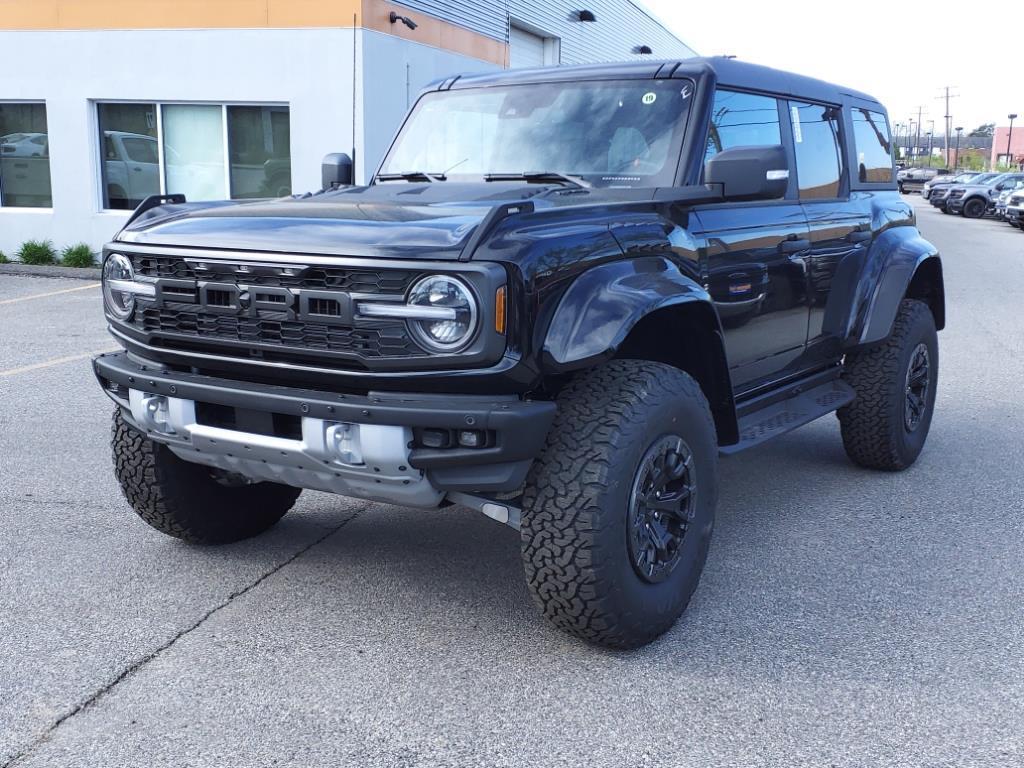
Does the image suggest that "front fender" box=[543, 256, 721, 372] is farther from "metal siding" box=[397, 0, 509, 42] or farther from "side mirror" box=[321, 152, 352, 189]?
"metal siding" box=[397, 0, 509, 42]

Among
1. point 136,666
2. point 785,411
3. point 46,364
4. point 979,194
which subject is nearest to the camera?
point 136,666

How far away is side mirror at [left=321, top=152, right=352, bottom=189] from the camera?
5117 mm

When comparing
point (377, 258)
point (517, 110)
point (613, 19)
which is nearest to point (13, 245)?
point (517, 110)

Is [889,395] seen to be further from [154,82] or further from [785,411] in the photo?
[154,82]

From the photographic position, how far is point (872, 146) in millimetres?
5777

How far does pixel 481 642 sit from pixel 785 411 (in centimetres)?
196

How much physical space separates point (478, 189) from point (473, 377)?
1.24 m

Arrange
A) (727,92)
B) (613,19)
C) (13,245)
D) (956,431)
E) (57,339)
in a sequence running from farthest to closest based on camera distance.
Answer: (613,19) → (13,245) → (57,339) → (956,431) → (727,92)

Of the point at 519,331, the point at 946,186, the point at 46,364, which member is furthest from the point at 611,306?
the point at 946,186

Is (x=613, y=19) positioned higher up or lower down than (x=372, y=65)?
higher up

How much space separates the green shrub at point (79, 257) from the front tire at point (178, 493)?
12.0 metres

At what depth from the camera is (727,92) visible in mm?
4398

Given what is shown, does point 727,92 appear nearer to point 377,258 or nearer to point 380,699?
point 377,258

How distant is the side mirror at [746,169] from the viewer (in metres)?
3.72
